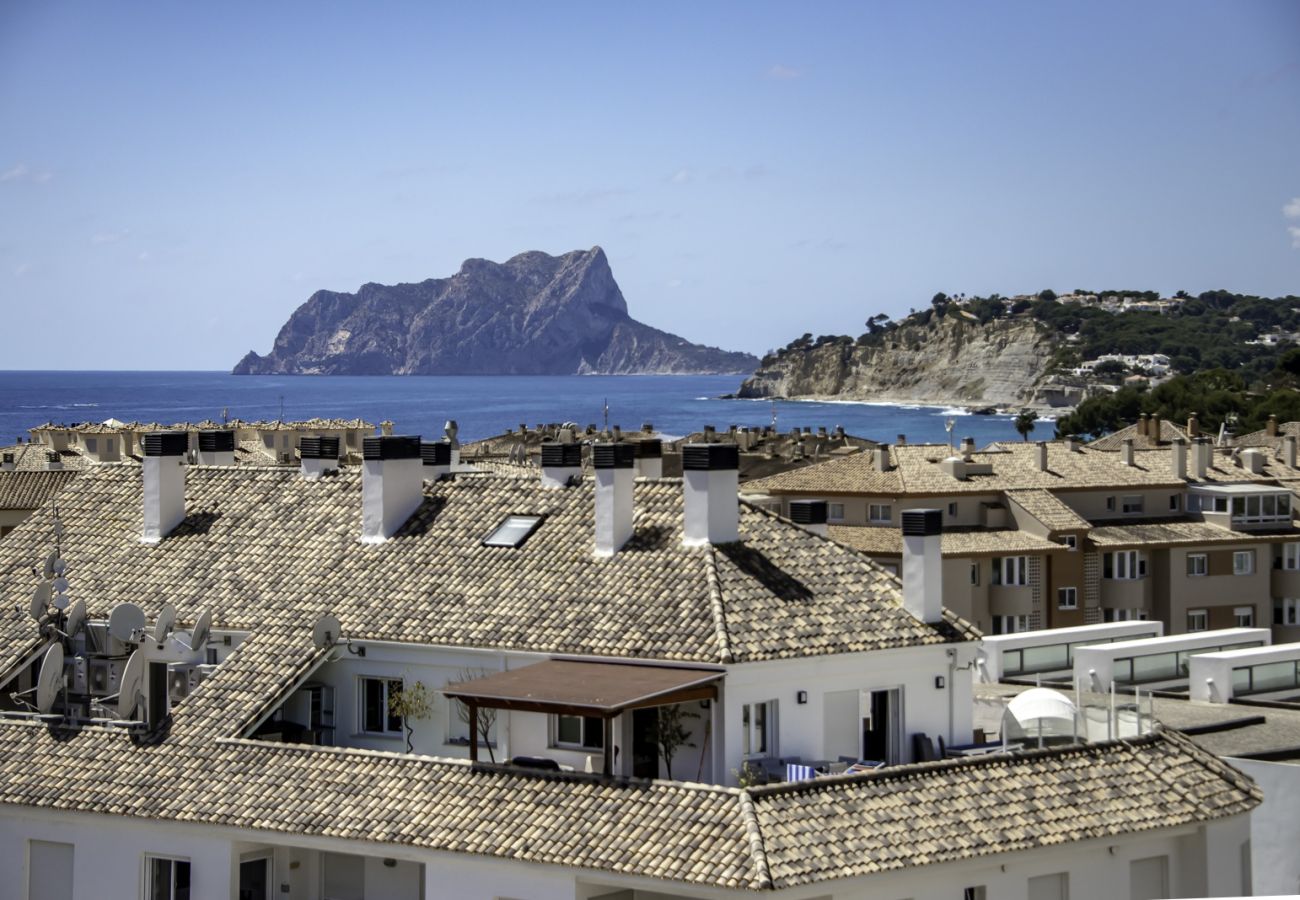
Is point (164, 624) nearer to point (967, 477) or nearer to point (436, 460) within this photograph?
point (436, 460)

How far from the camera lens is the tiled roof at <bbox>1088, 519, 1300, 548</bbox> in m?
66.1

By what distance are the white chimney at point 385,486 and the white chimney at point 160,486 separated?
14.6 feet

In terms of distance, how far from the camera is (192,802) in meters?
26.0

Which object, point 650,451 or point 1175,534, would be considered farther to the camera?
point 1175,534

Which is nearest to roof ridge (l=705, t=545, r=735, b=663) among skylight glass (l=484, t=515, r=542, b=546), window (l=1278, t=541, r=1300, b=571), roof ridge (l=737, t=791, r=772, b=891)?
roof ridge (l=737, t=791, r=772, b=891)

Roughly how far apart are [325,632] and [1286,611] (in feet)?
167

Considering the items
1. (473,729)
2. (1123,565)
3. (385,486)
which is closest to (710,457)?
(473,729)

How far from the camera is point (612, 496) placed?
29.2 m

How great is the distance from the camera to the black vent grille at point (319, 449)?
3594 cm

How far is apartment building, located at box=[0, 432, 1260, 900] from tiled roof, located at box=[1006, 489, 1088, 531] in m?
35.2

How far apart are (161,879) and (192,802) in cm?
139

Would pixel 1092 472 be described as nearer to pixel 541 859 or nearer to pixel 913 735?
pixel 913 735

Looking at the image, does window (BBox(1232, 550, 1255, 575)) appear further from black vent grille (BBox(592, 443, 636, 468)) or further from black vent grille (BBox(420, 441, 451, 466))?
black vent grille (BBox(592, 443, 636, 468))

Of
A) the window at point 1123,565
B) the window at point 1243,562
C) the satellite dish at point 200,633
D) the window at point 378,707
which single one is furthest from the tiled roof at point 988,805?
the window at point 1243,562
